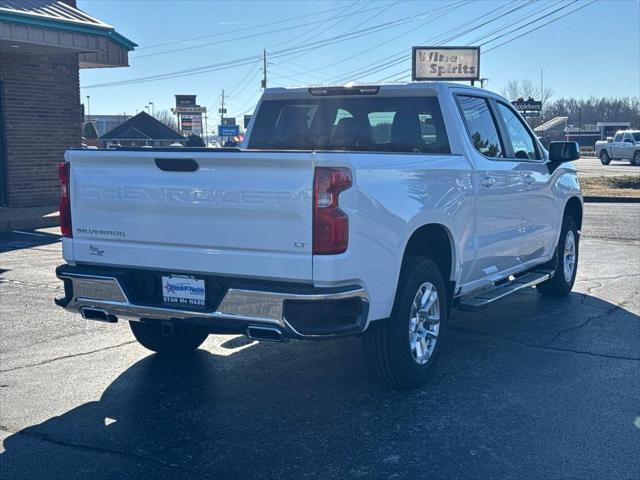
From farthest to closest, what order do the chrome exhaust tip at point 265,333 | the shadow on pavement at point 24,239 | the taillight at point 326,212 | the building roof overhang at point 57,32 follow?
the building roof overhang at point 57,32
the shadow on pavement at point 24,239
the chrome exhaust tip at point 265,333
the taillight at point 326,212

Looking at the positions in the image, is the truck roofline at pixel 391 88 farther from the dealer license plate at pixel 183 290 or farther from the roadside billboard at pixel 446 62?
the roadside billboard at pixel 446 62

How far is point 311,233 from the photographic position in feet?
15.2

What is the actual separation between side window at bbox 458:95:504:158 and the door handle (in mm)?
273

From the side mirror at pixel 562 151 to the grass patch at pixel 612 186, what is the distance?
15.3 m

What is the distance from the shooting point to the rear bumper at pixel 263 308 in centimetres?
470

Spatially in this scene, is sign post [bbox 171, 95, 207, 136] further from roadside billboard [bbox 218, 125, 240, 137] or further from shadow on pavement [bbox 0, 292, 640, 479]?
shadow on pavement [bbox 0, 292, 640, 479]

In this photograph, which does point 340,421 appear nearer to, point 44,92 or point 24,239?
point 24,239

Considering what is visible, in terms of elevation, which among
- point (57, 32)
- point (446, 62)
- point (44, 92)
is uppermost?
point (446, 62)

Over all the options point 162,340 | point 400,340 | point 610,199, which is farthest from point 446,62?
A: point 400,340

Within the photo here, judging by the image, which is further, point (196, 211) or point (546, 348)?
point (546, 348)

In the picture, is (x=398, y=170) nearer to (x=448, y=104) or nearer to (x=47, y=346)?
(x=448, y=104)

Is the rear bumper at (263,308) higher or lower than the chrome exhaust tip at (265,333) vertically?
higher

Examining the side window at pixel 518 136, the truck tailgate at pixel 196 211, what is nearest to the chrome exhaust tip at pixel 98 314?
the truck tailgate at pixel 196 211

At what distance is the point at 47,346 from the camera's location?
679 centimetres
